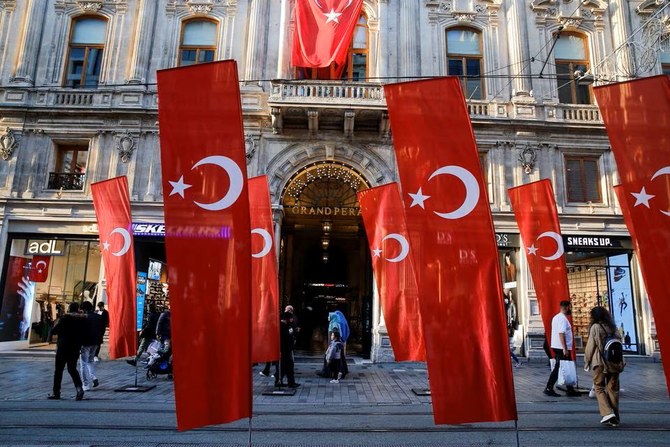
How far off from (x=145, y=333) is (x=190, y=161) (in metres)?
9.55

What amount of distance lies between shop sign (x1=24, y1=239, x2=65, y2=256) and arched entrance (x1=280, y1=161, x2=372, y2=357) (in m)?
7.38

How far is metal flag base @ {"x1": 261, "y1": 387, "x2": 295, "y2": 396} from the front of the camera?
361 inches

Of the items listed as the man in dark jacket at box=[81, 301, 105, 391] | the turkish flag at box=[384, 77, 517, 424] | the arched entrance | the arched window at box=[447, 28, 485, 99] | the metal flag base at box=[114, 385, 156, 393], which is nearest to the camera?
the turkish flag at box=[384, 77, 517, 424]

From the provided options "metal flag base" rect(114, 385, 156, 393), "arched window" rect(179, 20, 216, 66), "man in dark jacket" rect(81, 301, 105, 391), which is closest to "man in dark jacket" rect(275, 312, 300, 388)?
"metal flag base" rect(114, 385, 156, 393)

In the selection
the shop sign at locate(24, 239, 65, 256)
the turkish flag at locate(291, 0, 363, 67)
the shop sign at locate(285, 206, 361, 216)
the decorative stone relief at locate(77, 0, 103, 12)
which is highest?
the decorative stone relief at locate(77, 0, 103, 12)

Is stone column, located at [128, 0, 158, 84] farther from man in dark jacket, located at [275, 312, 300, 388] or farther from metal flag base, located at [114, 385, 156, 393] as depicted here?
man in dark jacket, located at [275, 312, 300, 388]

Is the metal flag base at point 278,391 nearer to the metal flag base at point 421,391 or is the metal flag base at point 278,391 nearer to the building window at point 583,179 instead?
the metal flag base at point 421,391

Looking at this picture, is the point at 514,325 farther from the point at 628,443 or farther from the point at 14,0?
the point at 14,0

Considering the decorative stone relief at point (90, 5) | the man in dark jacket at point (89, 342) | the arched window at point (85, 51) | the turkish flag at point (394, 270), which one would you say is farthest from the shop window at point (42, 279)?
the turkish flag at point (394, 270)

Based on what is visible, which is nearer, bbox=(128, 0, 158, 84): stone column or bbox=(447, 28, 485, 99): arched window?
bbox=(128, 0, 158, 84): stone column

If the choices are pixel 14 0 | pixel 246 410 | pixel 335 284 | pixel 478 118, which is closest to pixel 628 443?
pixel 246 410

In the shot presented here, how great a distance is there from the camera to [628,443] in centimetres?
586

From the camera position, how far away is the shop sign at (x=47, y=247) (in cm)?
1566

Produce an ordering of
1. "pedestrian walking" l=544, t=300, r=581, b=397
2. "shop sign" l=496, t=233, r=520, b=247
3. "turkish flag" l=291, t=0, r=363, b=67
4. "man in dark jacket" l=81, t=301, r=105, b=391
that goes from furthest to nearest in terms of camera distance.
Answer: "shop sign" l=496, t=233, r=520, b=247 < "turkish flag" l=291, t=0, r=363, b=67 < "pedestrian walking" l=544, t=300, r=581, b=397 < "man in dark jacket" l=81, t=301, r=105, b=391
